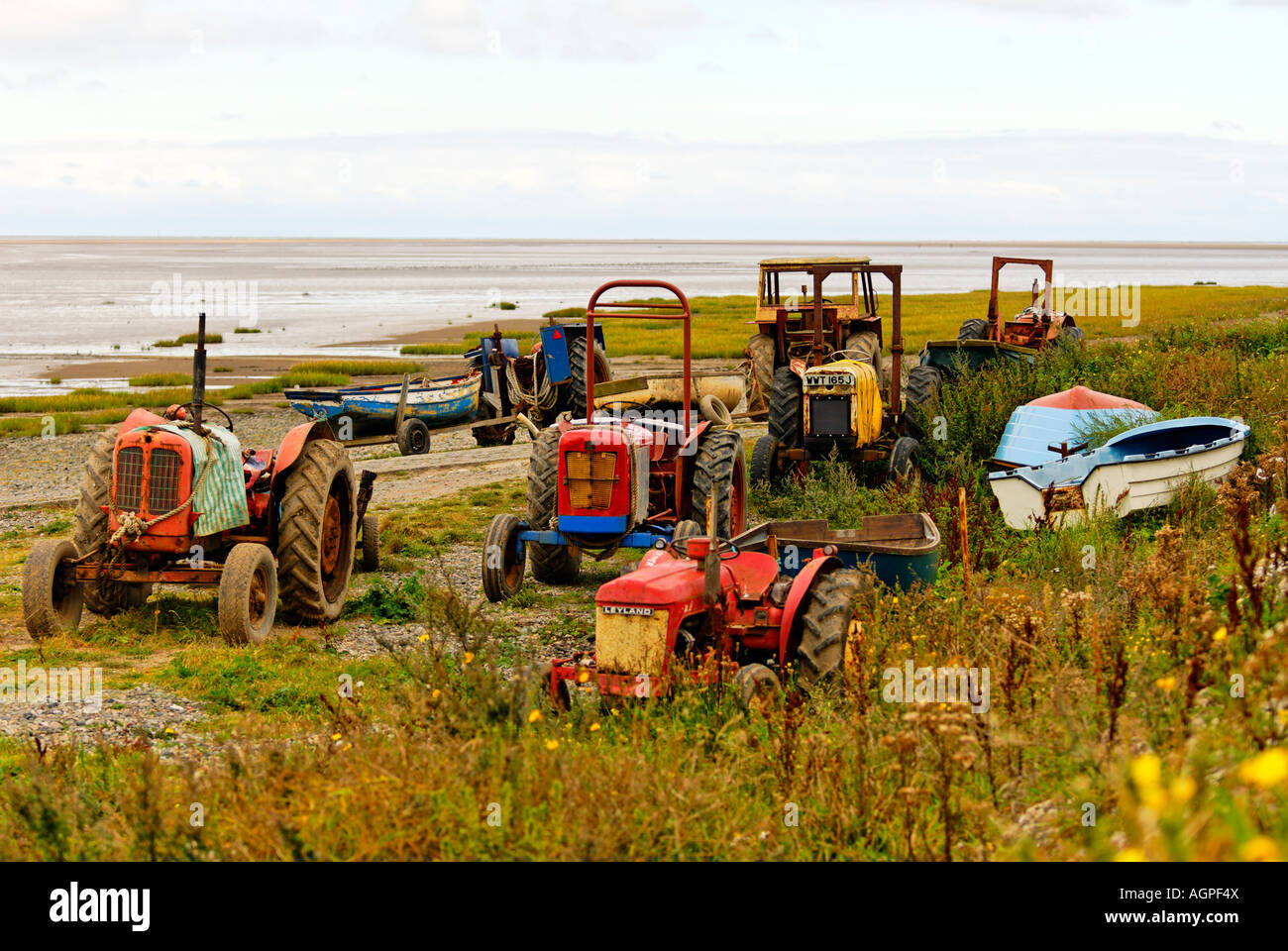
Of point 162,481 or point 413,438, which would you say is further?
point 413,438

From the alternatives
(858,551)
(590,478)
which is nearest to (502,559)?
(590,478)

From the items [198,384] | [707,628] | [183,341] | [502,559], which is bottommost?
[502,559]

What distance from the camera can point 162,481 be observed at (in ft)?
25.9

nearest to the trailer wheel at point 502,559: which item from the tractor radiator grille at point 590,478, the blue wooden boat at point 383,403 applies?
the tractor radiator grille at point 590,478

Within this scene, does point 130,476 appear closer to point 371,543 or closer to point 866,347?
point 371,543

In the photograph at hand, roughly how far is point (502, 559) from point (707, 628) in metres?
3.21

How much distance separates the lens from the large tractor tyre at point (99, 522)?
26.5 ft

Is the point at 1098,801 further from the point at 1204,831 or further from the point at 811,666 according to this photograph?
the point at 811,666

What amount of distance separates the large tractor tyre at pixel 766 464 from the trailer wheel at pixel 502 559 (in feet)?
11.7

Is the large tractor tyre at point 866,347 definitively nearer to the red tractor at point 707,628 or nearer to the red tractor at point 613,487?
the red tractor at point 613,487

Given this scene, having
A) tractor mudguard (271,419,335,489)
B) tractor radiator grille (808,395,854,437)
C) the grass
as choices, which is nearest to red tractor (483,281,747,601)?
tractor mudguard (271,419,335,489)

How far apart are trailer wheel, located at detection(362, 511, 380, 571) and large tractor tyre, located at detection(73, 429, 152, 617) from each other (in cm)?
201

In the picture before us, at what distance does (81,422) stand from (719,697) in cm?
1908

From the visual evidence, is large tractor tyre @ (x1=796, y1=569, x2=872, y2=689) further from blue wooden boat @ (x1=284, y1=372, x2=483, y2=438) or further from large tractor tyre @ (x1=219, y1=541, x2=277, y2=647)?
blue wooden boat @ (x1=284, y1=372, x2=483, y2=438)
